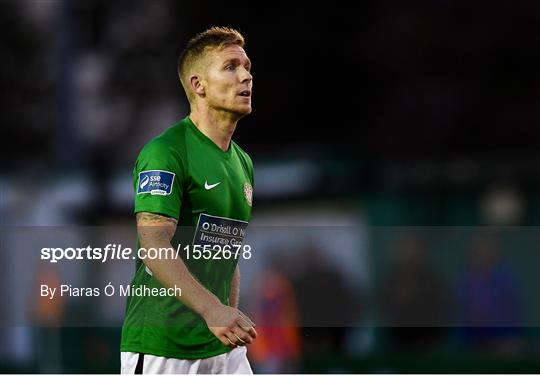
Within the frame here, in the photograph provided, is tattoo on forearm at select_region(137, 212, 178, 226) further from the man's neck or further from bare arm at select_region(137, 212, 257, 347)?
the man's neck

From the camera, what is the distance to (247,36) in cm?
3133

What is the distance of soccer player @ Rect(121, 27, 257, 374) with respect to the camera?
720 cm

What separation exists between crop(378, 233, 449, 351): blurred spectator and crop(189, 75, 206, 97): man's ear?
8639 mm

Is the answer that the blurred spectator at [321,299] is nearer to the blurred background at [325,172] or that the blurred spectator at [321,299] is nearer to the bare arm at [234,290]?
the blurred background at [325,172]

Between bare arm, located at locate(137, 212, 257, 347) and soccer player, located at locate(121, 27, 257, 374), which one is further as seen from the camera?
soccer player, located at locate(121, 27, 257, 374)

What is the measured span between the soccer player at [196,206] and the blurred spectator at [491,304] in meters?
8.27

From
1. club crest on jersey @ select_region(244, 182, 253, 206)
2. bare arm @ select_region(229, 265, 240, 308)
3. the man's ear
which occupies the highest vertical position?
the man's ear

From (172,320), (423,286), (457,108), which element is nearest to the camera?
(172,320)

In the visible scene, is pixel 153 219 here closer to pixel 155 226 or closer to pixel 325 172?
pixel 155 226

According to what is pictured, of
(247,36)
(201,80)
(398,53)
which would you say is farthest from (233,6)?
(201,80)

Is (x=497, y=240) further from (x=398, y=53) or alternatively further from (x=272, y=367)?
(x=398, y=53)

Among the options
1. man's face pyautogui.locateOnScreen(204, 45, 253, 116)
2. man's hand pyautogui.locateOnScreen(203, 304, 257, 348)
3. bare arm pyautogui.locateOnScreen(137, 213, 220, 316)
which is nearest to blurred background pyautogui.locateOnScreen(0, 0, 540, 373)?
man's face pyautogui.locateOnScreen(204, 45, 253, 116)

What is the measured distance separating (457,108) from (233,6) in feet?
18.2

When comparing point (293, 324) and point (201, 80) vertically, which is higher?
point (201, 80)
